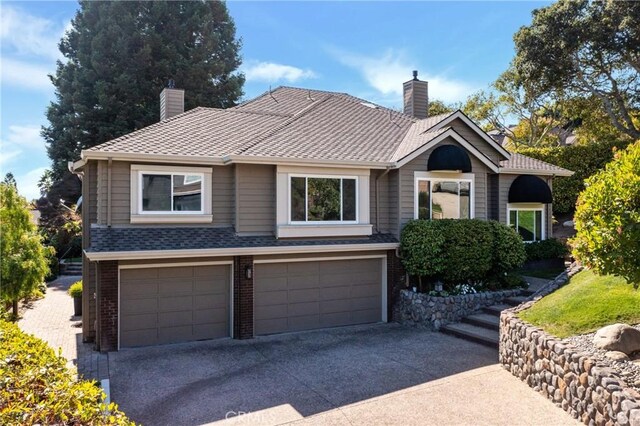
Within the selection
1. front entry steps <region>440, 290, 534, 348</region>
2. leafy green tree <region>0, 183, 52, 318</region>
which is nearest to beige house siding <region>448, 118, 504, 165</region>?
front entry steps <region>440, 290, 534, 348</region>

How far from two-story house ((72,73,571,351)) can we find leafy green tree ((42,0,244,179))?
14392 mm

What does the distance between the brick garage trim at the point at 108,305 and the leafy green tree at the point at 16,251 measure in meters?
5.48

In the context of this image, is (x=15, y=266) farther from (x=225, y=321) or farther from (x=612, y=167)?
(x=612, y=167)

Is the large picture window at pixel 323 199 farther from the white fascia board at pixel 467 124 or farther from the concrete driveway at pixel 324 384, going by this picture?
the white fascia board at pixel 467 124

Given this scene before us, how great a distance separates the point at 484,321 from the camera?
12.5 meters

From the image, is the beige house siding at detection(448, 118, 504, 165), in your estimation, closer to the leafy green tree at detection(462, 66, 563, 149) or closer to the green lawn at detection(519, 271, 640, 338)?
the green lawn at detection(519, 271, 640, 338)

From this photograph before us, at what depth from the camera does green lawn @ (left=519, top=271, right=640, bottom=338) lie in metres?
8.87

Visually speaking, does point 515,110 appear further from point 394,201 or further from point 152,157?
point 152,157

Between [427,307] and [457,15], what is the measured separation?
10.0 meters

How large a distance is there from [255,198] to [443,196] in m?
6.31

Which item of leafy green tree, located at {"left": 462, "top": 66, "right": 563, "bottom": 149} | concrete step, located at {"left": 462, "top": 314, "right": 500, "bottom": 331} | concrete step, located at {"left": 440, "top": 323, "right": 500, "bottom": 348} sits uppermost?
leafy green tree, located at {"left": 462, "top": 66, "right": 563, "bottom": 149}

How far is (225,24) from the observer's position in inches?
1300

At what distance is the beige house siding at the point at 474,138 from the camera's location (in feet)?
53.0

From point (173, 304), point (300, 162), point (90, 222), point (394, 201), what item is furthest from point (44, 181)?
point (394, 201)
